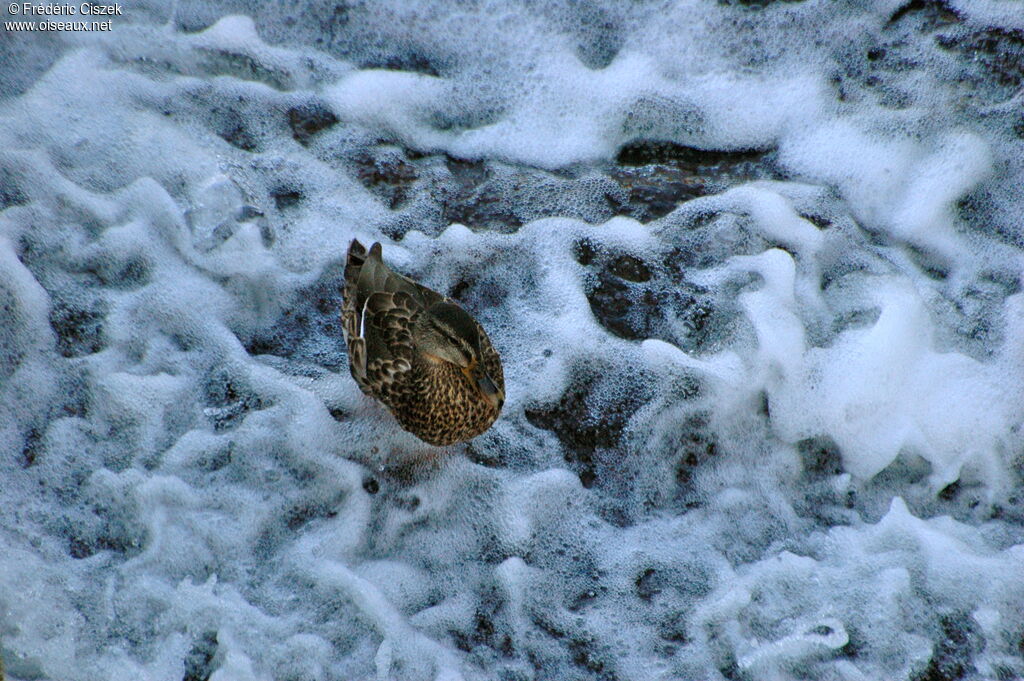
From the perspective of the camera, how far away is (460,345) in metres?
2.76

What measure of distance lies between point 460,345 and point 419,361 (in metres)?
0.21

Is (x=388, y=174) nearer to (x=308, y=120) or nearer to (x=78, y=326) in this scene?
(x=308, y=120)

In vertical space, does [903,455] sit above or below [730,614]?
above

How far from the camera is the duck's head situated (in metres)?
2.75

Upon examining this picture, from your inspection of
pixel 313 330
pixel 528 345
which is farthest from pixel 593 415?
pixel 313 330

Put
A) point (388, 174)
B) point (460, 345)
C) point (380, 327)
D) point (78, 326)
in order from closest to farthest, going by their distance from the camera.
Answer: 1. point (460, 345)
2. point (380, 327)
3. point (78, 326)
4. point (388, 174)

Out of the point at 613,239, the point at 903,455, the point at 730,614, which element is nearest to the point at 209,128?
the point at 613,239

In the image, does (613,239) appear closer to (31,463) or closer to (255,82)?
(255,82)

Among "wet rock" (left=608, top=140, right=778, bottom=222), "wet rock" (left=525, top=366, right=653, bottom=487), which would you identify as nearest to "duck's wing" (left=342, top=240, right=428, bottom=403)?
"wet rock" (left=525, top=366, right=653, bottom=487)

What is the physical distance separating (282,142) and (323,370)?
3.74 feet

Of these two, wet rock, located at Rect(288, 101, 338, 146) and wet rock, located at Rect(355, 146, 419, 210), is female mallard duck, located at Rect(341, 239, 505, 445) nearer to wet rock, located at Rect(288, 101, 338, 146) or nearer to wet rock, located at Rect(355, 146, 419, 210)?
wet rock, located at Rect(355, 146, 419, 210)

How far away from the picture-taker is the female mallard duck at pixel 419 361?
2.82 m

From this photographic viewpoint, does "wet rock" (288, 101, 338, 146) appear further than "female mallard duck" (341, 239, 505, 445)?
Yes

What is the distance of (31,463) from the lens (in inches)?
111
